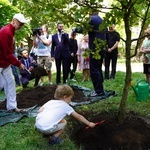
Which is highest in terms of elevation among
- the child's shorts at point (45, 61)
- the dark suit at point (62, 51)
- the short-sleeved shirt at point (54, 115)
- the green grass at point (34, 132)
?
the dark suit at point (62, 51)

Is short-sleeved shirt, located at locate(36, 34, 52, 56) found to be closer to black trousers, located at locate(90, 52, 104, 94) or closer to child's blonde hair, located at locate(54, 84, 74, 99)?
black trousers, located at locate(90, 52, 104, 94)

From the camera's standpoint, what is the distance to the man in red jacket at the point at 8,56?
18.9 ft

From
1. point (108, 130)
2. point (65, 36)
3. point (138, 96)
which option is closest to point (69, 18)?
point (108, 130)

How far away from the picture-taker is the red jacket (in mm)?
5746

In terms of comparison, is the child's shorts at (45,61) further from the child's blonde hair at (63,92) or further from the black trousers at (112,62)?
the child's blonde hair at (63,92)

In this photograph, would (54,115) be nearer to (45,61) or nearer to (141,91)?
(141,91)

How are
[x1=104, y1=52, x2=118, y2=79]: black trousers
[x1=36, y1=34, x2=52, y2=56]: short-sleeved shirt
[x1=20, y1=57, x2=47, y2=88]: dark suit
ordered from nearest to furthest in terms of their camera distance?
1. [x1=20, y1=57, x2=47, y2=88]: dark suit
2. [x1=36, y1=34, x2=52, y2=56]: short-sleeved shirt
3. [x1=104, y1=52, x2=118, y2=79]: black trousers

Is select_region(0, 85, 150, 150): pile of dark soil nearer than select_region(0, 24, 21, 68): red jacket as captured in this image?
Yes

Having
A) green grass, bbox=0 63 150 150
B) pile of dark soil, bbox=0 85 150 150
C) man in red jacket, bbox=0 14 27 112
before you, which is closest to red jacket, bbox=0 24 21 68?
man in red jacket, bbox=0 14 27 112

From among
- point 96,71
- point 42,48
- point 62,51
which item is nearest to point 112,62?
point 62,51

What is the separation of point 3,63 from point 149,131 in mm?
2852

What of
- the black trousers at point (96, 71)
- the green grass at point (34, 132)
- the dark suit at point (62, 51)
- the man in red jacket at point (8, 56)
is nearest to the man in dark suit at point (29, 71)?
the dark suit at point (62, 51)

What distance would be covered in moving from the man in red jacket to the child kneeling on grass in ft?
6.32

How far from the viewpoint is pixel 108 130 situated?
179 inches
